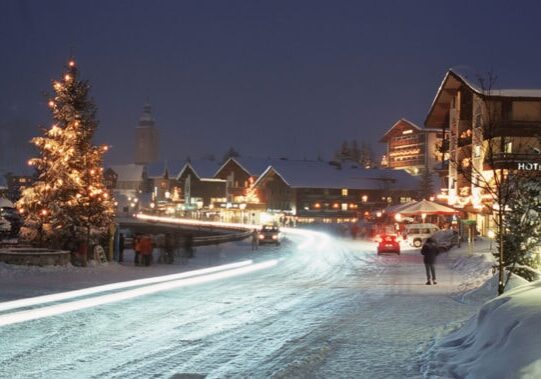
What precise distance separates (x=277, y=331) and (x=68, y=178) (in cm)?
1738

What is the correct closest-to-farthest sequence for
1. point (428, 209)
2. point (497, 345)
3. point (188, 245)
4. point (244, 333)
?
point (497, 345) < point (244, 333) < point (188, 245) < point (428, 209)

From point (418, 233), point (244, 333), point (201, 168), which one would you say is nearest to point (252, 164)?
point (201, 168)

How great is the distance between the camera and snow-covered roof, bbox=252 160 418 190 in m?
91.4

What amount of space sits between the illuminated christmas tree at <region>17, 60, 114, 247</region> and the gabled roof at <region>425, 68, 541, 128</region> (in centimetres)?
2712

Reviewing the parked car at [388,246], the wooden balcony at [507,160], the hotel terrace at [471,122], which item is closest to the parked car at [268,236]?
the parked car at [388,246]

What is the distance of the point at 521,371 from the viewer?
7230 millimetres

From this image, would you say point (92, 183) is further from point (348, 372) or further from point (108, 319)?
point (348, 372)

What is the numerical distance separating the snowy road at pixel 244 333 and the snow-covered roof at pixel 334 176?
68724 millimetres

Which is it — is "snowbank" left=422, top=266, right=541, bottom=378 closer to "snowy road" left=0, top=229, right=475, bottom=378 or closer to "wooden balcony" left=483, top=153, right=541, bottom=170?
"snowy road" left=0, top=229, right=475, bottom=378

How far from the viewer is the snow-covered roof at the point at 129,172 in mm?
148125

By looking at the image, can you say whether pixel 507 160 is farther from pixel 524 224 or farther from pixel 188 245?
pixel 188 245

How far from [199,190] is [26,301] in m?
103

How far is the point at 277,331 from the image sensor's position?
44.0 feet

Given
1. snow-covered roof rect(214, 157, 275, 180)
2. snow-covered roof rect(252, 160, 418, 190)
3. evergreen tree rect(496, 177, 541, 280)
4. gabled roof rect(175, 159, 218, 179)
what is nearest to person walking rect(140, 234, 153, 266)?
evergreen tree rect(496, 177, 541, 280)
